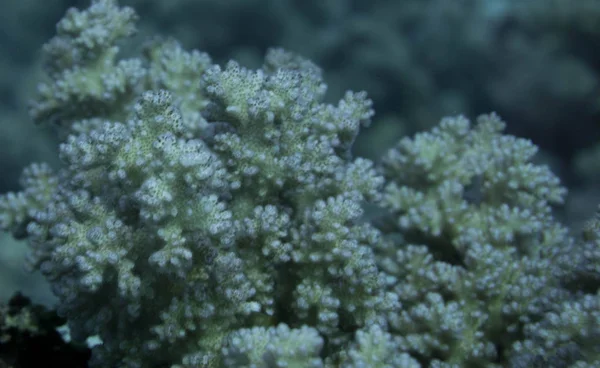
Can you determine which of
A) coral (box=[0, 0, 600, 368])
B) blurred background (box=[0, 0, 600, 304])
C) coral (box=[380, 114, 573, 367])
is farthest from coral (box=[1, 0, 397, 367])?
blurred background (box=[0, 0, 600, 304])

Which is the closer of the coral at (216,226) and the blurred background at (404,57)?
the coral at (216,226)

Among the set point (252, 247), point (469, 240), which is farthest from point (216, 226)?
point (469, 240)

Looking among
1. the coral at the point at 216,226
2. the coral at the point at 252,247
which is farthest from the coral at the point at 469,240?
the coral at the point at 216,226

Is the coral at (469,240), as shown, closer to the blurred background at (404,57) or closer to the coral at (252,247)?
the coral at (252,247)

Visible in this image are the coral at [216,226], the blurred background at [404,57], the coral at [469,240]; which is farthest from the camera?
the blurred background at [404,57]

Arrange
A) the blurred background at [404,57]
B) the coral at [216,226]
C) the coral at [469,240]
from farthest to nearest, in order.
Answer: the blurred background at [404,57] → the coral at [469,240] → the coral at [216,226]

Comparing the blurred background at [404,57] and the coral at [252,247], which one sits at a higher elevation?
the blurred background at [404,57]

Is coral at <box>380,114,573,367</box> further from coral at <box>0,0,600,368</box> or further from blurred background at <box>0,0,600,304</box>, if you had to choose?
blurred background at <box>0,0,600,304</box>

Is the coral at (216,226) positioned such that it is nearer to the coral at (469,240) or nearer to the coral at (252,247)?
the coral at (252,247)
